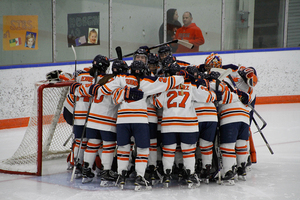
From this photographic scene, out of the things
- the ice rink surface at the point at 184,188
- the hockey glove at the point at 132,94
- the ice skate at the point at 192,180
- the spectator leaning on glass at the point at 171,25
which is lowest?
the ice rink surface at the point at 184,188

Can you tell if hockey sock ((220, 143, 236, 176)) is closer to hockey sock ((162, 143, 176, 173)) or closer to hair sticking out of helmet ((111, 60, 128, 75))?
hockey sock ((162, 143, 176, 173))

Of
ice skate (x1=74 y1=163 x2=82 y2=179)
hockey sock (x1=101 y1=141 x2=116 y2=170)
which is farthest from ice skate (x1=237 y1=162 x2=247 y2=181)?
ice skate (x1=74 y1=163 x2=82 y2=179)

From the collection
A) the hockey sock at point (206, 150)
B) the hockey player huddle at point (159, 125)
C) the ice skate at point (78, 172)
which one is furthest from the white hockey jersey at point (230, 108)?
the ice skate at point (78, 172)

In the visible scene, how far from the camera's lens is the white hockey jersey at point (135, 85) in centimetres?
293

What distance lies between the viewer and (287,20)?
748cm

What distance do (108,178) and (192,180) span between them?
69cm

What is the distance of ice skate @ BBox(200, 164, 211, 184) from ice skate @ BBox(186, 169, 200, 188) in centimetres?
12

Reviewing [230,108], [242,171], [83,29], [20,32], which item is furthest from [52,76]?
[83,29]

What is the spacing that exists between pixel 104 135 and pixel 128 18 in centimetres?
398

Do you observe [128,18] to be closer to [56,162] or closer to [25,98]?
[25,98]

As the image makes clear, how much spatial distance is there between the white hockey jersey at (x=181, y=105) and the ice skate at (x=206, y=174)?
394mm

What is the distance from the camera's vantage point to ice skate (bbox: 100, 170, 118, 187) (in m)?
3.09

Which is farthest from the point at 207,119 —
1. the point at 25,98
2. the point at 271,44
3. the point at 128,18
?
the point at 271,44

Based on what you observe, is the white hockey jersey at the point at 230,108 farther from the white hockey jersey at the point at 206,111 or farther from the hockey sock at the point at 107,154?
the hockey sock at the point at 107,154
